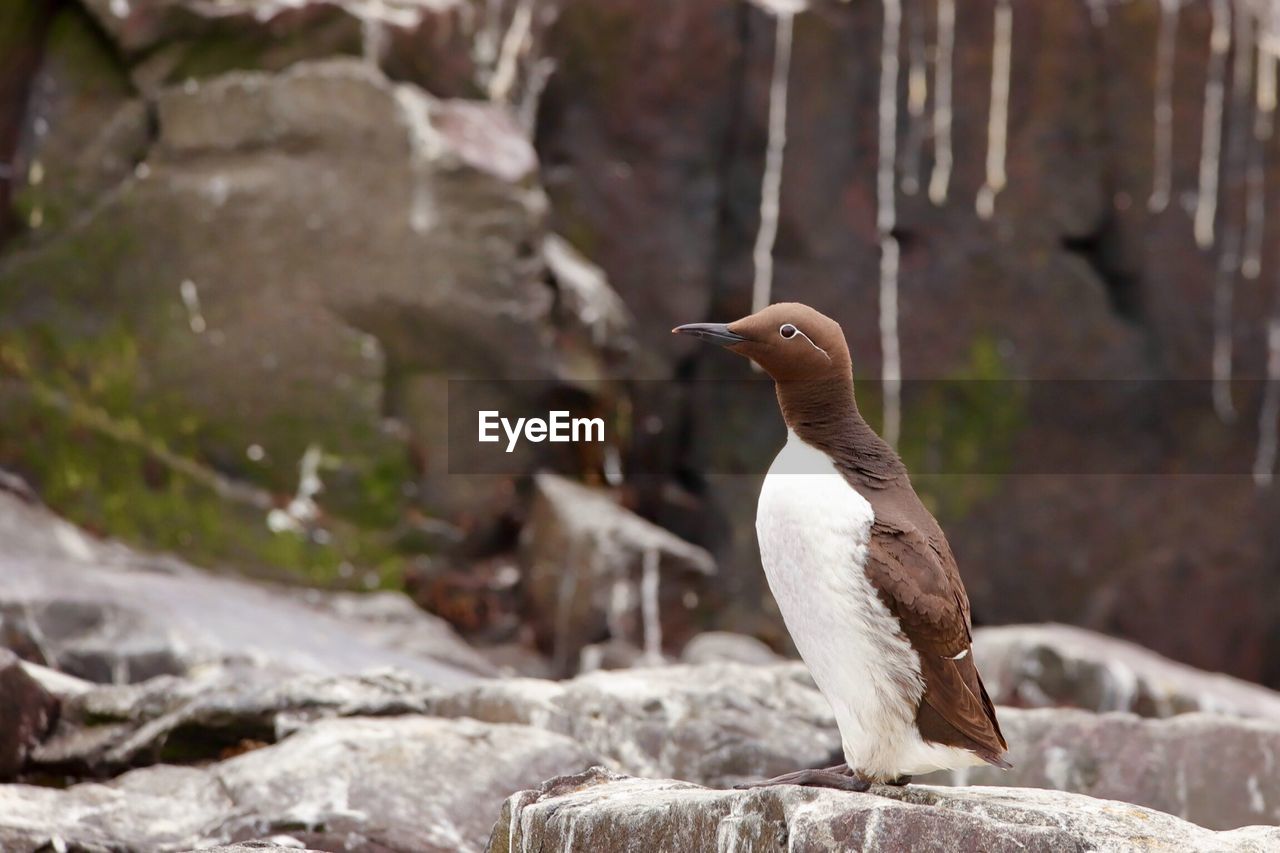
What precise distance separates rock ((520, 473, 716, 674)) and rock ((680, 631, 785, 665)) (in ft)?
1.61

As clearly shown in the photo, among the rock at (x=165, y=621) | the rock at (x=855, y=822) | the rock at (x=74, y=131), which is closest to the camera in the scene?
the rock at (x=855, y=822)

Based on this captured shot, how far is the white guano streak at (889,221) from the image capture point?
500 inches

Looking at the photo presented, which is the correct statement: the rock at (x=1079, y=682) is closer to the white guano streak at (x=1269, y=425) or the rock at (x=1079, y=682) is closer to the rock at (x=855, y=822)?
the white guano streak at (x=1269, y=425)

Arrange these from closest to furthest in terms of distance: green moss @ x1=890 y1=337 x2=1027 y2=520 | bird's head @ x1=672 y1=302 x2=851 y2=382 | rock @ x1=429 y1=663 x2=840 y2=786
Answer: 1. bird's head @ x1=672 y1=302 x2=851 y2=382
2. rock @ x1=429 y1=663 x2=840 y2=786
3. green moss @ x1=890 y1=337 x2=1027 y2=520

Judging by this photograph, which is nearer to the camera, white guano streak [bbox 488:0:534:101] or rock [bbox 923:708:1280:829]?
rock [bbox 923:708:1280:829]

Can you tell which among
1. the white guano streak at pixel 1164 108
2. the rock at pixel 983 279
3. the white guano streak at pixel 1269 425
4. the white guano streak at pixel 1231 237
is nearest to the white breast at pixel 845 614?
the rock at pixel 983 279

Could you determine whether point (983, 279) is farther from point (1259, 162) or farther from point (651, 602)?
point (651, 602)

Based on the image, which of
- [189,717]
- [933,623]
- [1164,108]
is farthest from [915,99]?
[933,623]

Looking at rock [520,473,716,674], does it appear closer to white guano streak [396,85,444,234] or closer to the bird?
white guano streak [396,85,444,234]

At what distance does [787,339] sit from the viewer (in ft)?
13.0

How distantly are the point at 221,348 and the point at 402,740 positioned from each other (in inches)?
224

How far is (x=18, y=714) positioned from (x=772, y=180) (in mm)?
8595

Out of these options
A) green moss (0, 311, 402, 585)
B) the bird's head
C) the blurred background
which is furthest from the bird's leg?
green moss (0, 311, 402, 585)

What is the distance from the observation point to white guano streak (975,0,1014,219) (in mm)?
12664
